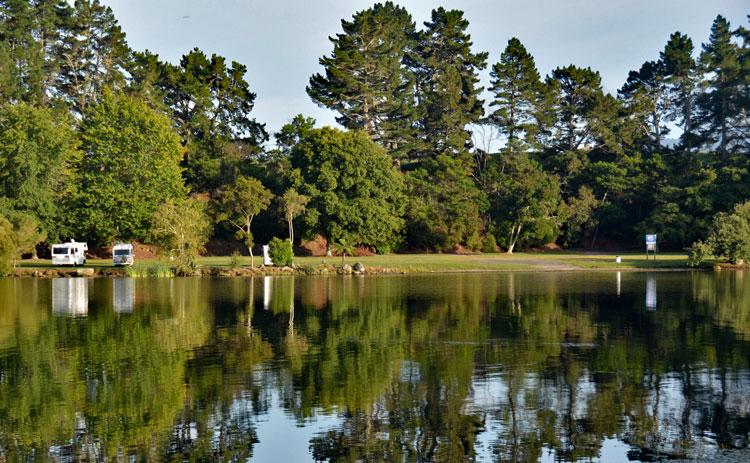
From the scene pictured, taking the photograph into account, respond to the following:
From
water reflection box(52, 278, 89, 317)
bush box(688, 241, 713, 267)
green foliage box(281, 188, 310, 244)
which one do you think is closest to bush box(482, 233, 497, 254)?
green foliage box(281, 188, 310, 244)

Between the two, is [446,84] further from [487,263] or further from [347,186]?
[487,263]

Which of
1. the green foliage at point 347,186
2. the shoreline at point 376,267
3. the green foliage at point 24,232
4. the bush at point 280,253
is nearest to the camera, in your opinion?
the shoreline at point 376,267

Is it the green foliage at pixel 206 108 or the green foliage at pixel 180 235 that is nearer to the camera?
the green foliage at pixel 180 235

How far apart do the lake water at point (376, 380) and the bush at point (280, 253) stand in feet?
78.8

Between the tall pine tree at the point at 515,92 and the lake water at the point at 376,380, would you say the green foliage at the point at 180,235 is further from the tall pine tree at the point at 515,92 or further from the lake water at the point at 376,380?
the tall pine tree at the point at 515,92

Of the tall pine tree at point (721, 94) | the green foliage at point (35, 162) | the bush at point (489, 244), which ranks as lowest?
the bush at point (489, 244)

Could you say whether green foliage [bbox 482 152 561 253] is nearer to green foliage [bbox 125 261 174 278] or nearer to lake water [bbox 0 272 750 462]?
green foliage [bbox 125 261 174 278]

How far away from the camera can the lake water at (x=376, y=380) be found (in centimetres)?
1465

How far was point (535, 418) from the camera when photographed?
53.4 feet

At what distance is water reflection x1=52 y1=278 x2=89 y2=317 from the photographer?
35.4 metres

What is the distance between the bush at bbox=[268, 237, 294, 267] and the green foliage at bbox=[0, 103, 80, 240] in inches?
776

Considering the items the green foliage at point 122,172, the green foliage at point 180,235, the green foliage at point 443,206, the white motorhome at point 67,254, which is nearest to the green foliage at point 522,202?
the green foliage at point 443,206

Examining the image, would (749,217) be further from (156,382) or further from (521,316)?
(156,382)

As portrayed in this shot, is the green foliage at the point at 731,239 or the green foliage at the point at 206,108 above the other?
the green foliage at the point at 206,108
